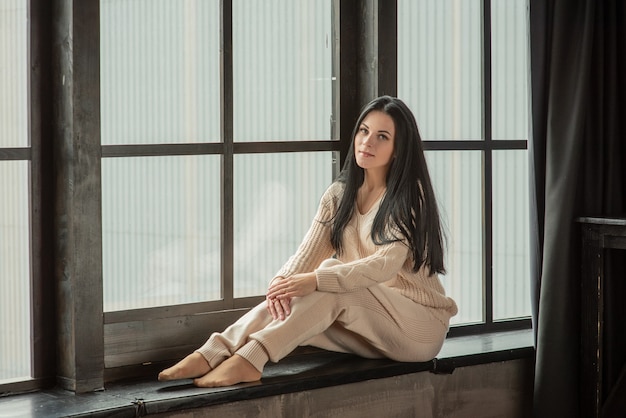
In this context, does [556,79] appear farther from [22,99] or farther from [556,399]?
[22,99]

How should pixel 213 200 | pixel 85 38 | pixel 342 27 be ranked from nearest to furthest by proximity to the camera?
pixel 85 38 < pixel 213 200 < pixel 342 27

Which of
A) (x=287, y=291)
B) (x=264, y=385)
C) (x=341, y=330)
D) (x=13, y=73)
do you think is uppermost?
(x=13, y=73)

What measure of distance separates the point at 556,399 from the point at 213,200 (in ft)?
4.40

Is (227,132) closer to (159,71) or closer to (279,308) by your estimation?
(159,71)

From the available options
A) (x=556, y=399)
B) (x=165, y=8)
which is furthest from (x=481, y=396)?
(x=165, y=8)

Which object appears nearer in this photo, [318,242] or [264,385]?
[264,385]

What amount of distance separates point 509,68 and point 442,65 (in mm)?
306

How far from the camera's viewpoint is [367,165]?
2.98 meters

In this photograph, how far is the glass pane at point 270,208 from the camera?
303 centimetres

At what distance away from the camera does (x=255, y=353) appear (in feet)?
8.87

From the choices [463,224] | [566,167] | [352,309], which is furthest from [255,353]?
[566,167]

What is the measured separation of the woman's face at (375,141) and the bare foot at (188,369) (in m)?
0.77

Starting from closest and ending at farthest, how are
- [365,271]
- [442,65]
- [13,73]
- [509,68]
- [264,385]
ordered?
[13,73] → [264,385] → [365,271] → [442,65] → [509,68]

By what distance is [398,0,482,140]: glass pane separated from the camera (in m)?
3.37
